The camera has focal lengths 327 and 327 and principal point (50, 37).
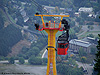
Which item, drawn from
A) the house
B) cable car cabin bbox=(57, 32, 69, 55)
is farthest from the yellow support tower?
the house

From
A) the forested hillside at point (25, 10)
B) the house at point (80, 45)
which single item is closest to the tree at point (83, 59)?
the house at point (80, 45)

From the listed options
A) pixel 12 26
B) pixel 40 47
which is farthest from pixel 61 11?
pixel 40 47

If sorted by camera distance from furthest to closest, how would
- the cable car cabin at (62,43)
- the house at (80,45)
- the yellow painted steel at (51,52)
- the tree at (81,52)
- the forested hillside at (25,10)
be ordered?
the forested hillside at (25,10), the house at (80,45), the tree at (81,52), the cable car cabin at (62,43), the yellow painted steel at (51,52)

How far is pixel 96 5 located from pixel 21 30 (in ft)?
120

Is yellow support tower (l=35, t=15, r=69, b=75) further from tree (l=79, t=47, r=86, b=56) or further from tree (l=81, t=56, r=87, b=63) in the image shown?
tree (l=79, t=47, r=86, b=56)

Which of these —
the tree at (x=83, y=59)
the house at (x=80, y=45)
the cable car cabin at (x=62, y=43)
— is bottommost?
the tree at (x=83, y=59)

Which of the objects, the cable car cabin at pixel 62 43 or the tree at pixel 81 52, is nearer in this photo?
the cable car cabin at pixel 62 43

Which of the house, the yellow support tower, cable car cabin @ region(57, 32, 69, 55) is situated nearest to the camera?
the yellow support tower

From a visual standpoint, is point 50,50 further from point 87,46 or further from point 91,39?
point 91,39

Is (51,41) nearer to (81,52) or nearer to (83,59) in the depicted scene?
(83,59)

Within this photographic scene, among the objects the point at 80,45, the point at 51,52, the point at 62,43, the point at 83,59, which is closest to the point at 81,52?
the point at 80,45

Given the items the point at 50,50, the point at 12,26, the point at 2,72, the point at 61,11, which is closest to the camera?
the point at 50,50

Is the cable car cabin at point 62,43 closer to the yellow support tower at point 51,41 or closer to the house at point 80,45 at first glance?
the yellow support tower at point 51,41

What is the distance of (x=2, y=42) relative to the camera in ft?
237
